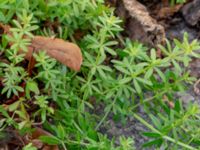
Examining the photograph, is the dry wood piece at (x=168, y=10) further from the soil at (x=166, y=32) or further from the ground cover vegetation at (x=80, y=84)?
the ground cover vegetation at (x=80, y=84)

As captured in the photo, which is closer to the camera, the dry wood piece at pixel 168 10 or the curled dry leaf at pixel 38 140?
the curled dry leaf at pixel 38 140

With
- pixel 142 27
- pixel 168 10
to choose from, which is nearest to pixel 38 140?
pixel 142 27

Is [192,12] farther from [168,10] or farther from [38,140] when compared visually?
[38,140]

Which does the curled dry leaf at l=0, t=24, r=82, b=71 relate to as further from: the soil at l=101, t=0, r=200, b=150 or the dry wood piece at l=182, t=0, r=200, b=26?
the dry wood piece at l=182, t=0, r=200, b=26

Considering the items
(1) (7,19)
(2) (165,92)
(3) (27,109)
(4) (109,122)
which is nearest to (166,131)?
(2) (165,92)

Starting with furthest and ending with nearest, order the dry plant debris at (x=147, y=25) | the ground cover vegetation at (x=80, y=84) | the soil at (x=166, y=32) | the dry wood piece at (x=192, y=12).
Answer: the dry wood piece at (x=192, y=12) → the dry plant debris at (x=147, y=25) → the soil at (x=166, y=32) → the ground cover vegetation at (x=80, y=84)

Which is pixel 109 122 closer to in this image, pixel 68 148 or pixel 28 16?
pixel 68 148

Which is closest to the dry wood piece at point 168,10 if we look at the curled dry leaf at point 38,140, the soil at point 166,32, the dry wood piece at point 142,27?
the soil at point 166,32
